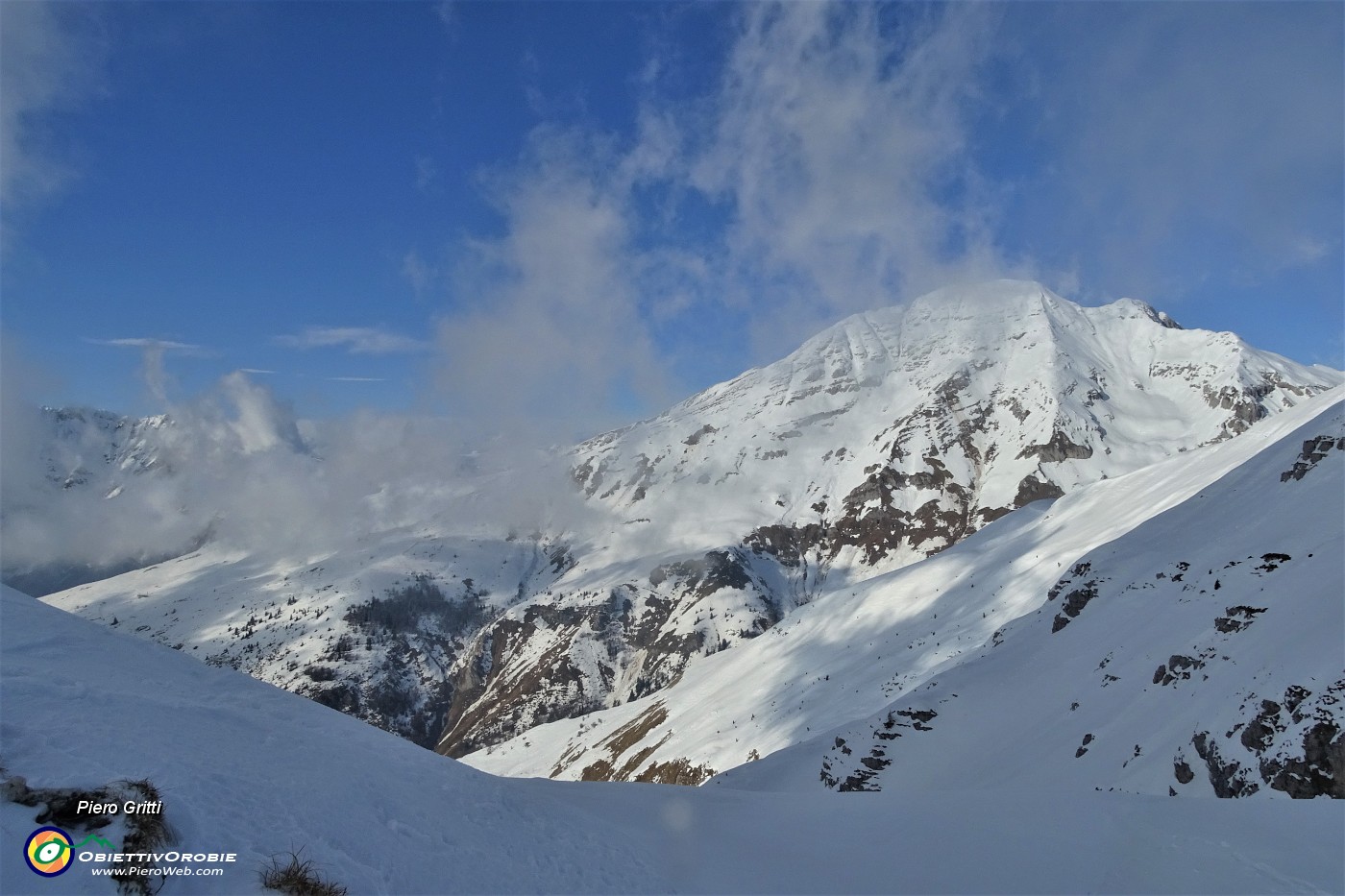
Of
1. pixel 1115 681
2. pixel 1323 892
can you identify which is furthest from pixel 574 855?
pixel 1115 681

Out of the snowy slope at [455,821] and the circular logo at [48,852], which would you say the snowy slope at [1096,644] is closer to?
the snowy slope at [455,821]

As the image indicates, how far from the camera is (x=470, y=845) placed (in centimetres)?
1013

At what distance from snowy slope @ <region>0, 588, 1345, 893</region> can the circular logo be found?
0.09m

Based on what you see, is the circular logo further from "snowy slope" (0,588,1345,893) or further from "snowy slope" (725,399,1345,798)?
"snowy slope" (725,399,1345,798)

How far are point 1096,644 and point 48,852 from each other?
37596 millimetres

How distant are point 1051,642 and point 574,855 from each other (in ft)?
113

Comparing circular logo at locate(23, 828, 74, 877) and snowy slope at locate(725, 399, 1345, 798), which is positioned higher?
circular logo at locate(23, 828, 74, 877)

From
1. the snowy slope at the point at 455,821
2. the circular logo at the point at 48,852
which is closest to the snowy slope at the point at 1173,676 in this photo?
the snowy slope at the point at 455,821

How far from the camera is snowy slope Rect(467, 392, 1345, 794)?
2066cm

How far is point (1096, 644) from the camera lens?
107ft

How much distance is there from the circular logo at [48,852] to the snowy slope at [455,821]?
93 mm

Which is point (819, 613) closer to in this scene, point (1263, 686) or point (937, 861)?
point (1263, 686)

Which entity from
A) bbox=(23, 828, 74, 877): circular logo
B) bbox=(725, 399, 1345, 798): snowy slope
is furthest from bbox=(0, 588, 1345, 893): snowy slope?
bbox=(725, 399, 1345, 798): snowy slope

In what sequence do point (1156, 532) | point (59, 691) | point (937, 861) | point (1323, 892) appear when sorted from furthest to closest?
point (1156, 532)
point (937, 861)
point (1323, 892)
point (59, 691)
